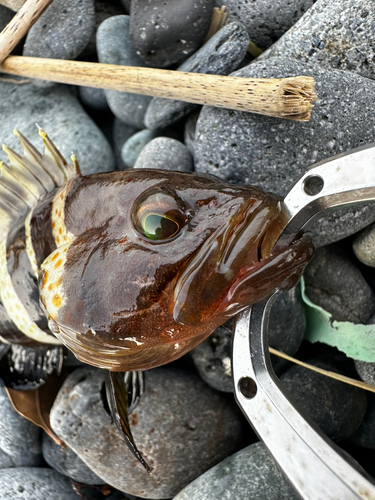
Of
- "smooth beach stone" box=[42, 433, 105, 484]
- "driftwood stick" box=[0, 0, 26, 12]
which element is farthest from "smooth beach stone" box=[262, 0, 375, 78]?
"smooth beach stone" box=[42, 433, 105, 484]

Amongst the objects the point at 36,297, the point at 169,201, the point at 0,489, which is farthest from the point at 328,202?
the point at 0,489

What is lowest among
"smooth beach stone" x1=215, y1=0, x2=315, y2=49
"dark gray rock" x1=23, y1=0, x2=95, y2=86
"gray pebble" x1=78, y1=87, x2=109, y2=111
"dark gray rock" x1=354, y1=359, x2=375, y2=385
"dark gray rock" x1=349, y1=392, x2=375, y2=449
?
"dark gray rock" x1=349, y1=392, x2=375, y2=449

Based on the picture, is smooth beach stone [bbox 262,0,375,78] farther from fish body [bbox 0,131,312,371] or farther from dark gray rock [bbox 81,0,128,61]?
dark gray rock [bbox 81,0,128,61]

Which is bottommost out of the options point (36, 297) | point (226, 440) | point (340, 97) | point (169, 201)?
point (226, 440)

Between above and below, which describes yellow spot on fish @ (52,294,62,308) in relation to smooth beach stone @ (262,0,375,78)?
above

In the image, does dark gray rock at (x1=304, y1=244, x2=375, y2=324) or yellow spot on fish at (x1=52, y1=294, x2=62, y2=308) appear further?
dark gray rock at (x1=304, y1=244, x2=375, y2=324)

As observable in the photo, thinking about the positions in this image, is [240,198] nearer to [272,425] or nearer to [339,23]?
[272,425]
